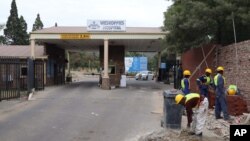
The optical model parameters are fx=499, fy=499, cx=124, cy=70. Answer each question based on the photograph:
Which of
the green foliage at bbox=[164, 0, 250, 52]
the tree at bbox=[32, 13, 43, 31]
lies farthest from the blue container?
the tree at bbox=[32, 13, 43, 31]

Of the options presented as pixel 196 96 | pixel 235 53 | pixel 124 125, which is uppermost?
pixel 235 53

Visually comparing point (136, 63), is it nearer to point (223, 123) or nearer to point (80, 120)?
point (80, 120)

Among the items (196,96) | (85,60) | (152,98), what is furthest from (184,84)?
(85,60)

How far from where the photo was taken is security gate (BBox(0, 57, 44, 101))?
2728 cm

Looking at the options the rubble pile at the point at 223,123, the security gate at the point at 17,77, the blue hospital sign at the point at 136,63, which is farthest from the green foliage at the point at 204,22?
the blue hospital sign at the point at 136,63

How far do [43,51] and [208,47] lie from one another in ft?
77.6

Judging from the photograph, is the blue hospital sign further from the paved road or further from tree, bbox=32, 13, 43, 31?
the paved road

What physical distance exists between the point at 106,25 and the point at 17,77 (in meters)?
9.24

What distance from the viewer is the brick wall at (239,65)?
1811 centimetres

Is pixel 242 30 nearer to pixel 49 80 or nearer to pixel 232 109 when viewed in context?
pixel 232 109

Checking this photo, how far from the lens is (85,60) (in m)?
98.1

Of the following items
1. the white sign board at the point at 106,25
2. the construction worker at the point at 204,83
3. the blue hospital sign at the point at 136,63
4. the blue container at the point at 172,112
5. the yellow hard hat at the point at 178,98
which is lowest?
the blue container at the point at 172,112

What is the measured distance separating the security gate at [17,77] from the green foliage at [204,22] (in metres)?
8.87

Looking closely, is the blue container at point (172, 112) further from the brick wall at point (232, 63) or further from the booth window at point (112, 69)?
the booth window at point (112, 69)
